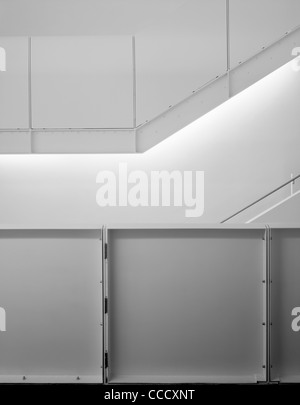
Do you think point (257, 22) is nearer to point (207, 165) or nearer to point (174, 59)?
point (174, 59)

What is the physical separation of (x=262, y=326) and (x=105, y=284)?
173cm

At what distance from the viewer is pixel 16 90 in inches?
378

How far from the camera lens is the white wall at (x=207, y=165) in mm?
10367

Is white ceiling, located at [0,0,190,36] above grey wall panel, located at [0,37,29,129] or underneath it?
above

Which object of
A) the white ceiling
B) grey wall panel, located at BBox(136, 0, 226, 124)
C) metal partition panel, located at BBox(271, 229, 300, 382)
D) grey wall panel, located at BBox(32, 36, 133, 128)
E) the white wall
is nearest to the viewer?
metal partition panel, located at BBox(271, 229, 300, 382)

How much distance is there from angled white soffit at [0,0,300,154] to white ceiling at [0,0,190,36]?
24cm

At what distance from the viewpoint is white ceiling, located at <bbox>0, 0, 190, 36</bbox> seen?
9.91m

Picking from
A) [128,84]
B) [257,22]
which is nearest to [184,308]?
[128,84]

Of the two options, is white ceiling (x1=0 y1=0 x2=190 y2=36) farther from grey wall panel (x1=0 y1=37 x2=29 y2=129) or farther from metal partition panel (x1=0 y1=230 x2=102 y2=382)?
metal partition panel (x1=0 y1=230 x2=102 y2=382)

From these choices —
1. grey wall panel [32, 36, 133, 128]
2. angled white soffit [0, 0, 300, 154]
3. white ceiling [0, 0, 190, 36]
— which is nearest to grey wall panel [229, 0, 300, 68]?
angled white soffit [0, 0, 300, 154]

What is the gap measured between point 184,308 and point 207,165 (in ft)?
20.2

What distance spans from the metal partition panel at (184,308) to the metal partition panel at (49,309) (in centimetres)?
22
